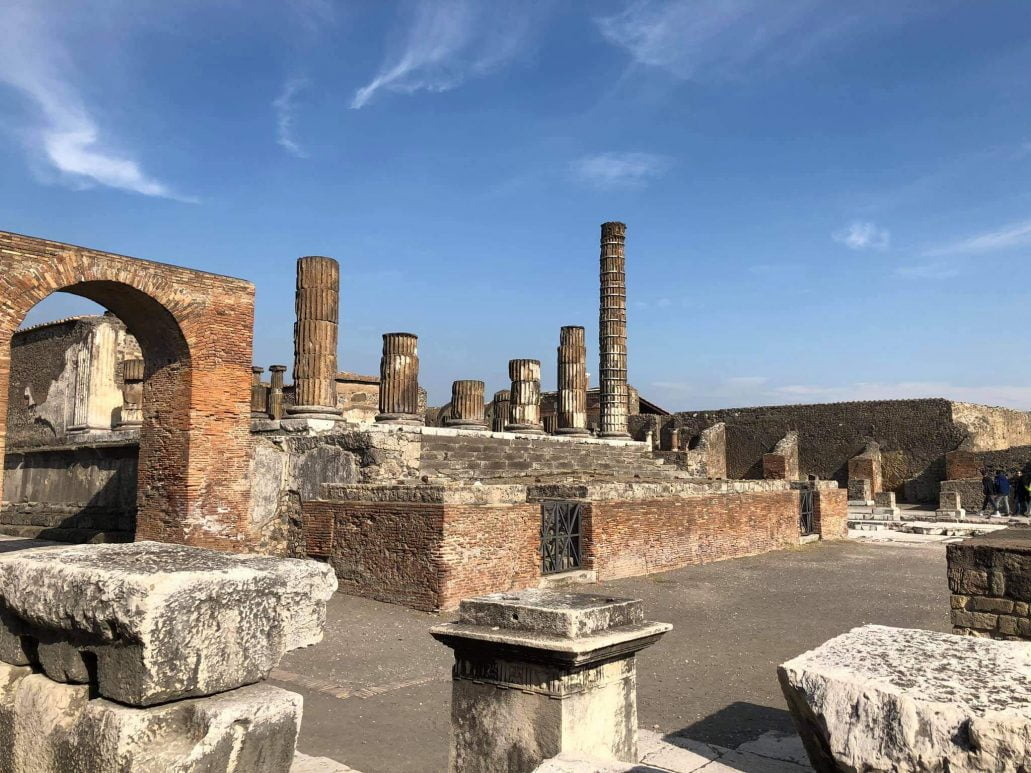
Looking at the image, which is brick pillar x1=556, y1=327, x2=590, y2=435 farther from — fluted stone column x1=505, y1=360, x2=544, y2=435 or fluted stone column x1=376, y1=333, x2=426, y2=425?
fluted stone column x1=376, y1=333, x2=426, y2=425

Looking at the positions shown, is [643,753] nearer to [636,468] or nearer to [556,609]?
[556,609]

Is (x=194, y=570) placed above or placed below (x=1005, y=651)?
above

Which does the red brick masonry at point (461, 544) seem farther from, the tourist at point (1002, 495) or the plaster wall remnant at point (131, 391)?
the tourist at point (1002, 495)

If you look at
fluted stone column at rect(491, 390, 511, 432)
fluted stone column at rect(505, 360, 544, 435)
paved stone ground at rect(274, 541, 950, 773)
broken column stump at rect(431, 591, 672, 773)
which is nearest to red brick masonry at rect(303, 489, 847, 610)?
paved stone ground at rect(274, 541, 950, 773)

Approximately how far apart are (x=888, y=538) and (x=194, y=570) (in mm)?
17291

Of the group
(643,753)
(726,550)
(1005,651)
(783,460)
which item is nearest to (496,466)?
(726,550)

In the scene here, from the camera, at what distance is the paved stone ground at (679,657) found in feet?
14.6

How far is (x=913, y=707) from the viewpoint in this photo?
6.28ft

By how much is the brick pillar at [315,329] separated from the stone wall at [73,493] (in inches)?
110

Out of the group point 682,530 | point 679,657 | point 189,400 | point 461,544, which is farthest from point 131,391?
point 679,657

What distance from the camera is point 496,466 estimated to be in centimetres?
1247

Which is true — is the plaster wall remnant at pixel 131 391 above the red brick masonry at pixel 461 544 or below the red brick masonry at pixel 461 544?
above

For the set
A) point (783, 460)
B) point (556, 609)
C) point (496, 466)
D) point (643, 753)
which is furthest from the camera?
point (783, 460)

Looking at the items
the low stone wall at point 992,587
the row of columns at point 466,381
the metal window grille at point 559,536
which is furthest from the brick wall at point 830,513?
the low stone wall at point 992,587
